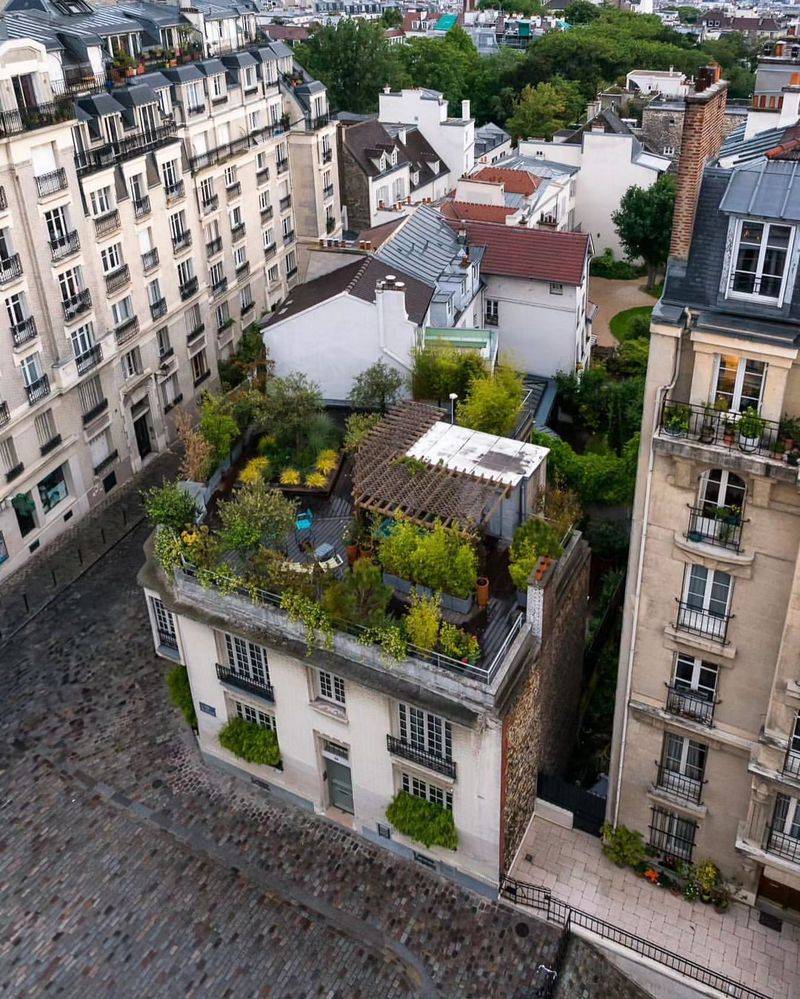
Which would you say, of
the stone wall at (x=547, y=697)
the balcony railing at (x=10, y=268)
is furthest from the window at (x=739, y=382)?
the balcony railing at (x=10, y=268)

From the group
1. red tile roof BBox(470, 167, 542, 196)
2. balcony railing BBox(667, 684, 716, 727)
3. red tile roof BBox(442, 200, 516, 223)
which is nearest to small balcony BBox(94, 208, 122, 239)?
red tile roof BBox(442, 200, 516, 223)

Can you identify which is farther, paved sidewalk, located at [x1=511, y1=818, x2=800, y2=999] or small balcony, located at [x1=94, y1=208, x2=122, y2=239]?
small balcony, located at [x1=94, y1=208, x2=122, y2=239]

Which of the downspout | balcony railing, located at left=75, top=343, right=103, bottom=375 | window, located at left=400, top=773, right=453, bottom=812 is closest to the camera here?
the downspout

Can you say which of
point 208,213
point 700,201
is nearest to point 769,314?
point 700,201

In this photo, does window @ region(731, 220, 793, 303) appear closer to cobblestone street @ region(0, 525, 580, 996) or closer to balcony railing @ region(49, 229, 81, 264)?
cobblestone street @ region(0, 525, 580, 996)

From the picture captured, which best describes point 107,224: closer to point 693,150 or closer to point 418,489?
point 418,489

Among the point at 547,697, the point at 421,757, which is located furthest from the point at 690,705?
the point at 421,757

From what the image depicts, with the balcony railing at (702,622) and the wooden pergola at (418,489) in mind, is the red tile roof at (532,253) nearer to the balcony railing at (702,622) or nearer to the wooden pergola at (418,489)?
the wooden pergola at (418,489)
